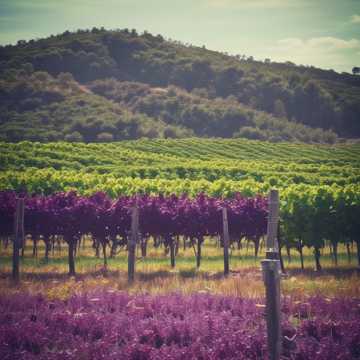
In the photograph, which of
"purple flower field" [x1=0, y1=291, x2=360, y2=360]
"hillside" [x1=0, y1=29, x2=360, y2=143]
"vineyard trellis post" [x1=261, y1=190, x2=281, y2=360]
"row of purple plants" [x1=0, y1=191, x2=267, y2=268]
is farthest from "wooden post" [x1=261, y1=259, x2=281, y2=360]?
"hillside" [x1=0, y1=29, x2=360, y2=143]

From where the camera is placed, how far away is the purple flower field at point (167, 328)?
8141 millimetres

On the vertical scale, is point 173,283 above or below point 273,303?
below

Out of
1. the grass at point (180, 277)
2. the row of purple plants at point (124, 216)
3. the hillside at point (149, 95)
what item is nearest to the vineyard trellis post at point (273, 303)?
the grass at point (180, 277)

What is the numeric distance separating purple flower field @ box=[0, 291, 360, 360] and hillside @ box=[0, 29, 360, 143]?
84.0 m

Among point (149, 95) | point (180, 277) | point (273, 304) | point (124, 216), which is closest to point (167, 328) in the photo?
point (273, 304)

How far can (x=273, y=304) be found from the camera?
24.0 feet

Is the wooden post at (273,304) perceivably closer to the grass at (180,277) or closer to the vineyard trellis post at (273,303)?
the vineyard trellis post at (273,303)

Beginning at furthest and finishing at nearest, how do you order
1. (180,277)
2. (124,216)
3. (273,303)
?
(124,216)
(180,277)
(273,303)

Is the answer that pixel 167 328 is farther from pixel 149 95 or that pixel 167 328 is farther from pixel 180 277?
pixel 149 95

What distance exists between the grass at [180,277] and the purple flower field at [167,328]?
4.23 feet

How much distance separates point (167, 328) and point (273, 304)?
2443 mm

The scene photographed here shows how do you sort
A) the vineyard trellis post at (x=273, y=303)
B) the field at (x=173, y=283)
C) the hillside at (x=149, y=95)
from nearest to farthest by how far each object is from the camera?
the vineyard trellis post at (x=273, y=303)
the field at (x=173, y=283)
the hillside at (x=149, y=95)

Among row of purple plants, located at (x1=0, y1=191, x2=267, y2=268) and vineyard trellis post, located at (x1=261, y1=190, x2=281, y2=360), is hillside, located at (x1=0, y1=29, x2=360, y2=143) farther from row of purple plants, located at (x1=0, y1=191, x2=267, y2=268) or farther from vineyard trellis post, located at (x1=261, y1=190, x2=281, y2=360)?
vineyard trellis post, located at (x1=261, y1=190, x2=281, y2=360)

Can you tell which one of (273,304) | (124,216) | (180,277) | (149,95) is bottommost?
(180,277)
